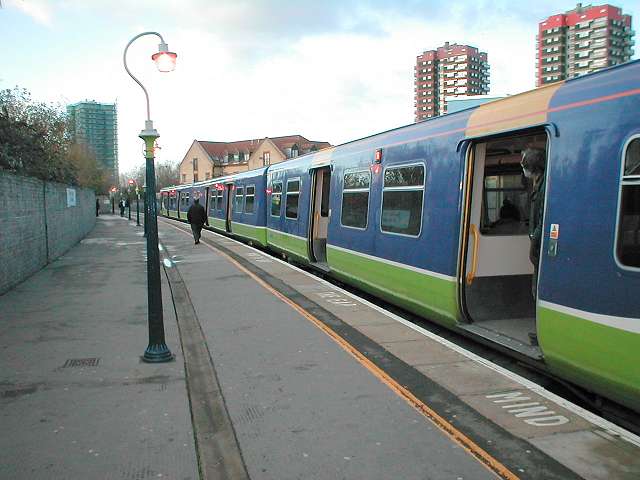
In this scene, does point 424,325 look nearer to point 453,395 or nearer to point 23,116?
point 453,395

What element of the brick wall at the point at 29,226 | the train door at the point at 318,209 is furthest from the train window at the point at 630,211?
the brick wall at the point at 29,226

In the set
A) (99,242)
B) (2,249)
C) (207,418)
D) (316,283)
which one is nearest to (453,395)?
(207,418)

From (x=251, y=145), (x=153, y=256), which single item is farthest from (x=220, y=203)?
(x=251, y=145)

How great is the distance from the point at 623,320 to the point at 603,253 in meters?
0.54

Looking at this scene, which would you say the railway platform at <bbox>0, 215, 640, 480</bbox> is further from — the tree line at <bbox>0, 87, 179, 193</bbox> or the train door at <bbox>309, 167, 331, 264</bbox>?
the tree line at <bbox>0, 87, 179, 193</bbox>

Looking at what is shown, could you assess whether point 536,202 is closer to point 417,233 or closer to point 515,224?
point 515,224

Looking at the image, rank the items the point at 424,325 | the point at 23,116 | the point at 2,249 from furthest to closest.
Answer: the point at 23,116
the point at 2,249
the point at 424,325

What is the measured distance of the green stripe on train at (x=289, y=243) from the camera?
13.9 m

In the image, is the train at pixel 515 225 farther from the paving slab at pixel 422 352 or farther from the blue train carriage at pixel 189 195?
the blue train carriage at pixel 189 195

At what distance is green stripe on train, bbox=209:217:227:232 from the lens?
28264 mm

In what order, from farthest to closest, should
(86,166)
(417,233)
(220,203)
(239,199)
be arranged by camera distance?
(86,166) < (220,203) < (239,199) < (417,233)

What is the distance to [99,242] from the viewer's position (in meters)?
23.7

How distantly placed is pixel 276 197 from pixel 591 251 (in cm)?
1323

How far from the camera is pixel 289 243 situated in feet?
50.3
